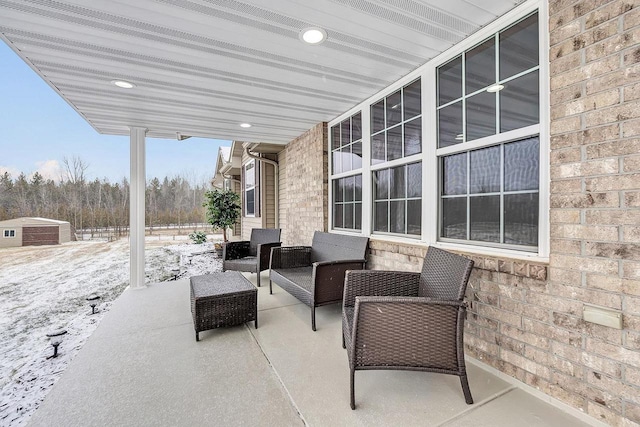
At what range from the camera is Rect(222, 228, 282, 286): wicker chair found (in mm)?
4441

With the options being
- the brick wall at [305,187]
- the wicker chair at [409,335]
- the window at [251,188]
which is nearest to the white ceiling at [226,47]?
the brick wall at [305,187]

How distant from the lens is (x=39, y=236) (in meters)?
5.84

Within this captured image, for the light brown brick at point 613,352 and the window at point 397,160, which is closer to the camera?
the light brown brick at point 613,352

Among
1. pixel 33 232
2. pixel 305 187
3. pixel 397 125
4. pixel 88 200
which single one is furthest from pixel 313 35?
pixel 88 200

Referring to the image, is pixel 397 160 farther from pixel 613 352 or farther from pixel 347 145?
pixel 613 352

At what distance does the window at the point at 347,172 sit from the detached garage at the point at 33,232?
643 centimetres

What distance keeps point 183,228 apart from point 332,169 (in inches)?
309

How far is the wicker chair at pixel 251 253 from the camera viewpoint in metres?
4.44

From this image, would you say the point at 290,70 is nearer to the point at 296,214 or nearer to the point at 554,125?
the point at 554,125

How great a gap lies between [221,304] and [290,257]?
1.43 metres

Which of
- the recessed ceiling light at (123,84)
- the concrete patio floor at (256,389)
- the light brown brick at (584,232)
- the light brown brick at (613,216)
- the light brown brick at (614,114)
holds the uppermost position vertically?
the recessed ceiling light at (123,84)

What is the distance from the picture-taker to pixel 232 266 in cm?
451

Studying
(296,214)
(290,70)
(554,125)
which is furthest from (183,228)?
(554,125)

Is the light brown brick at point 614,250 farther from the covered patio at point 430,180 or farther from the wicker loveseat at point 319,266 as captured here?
the wicker loveseat at point 319,266
